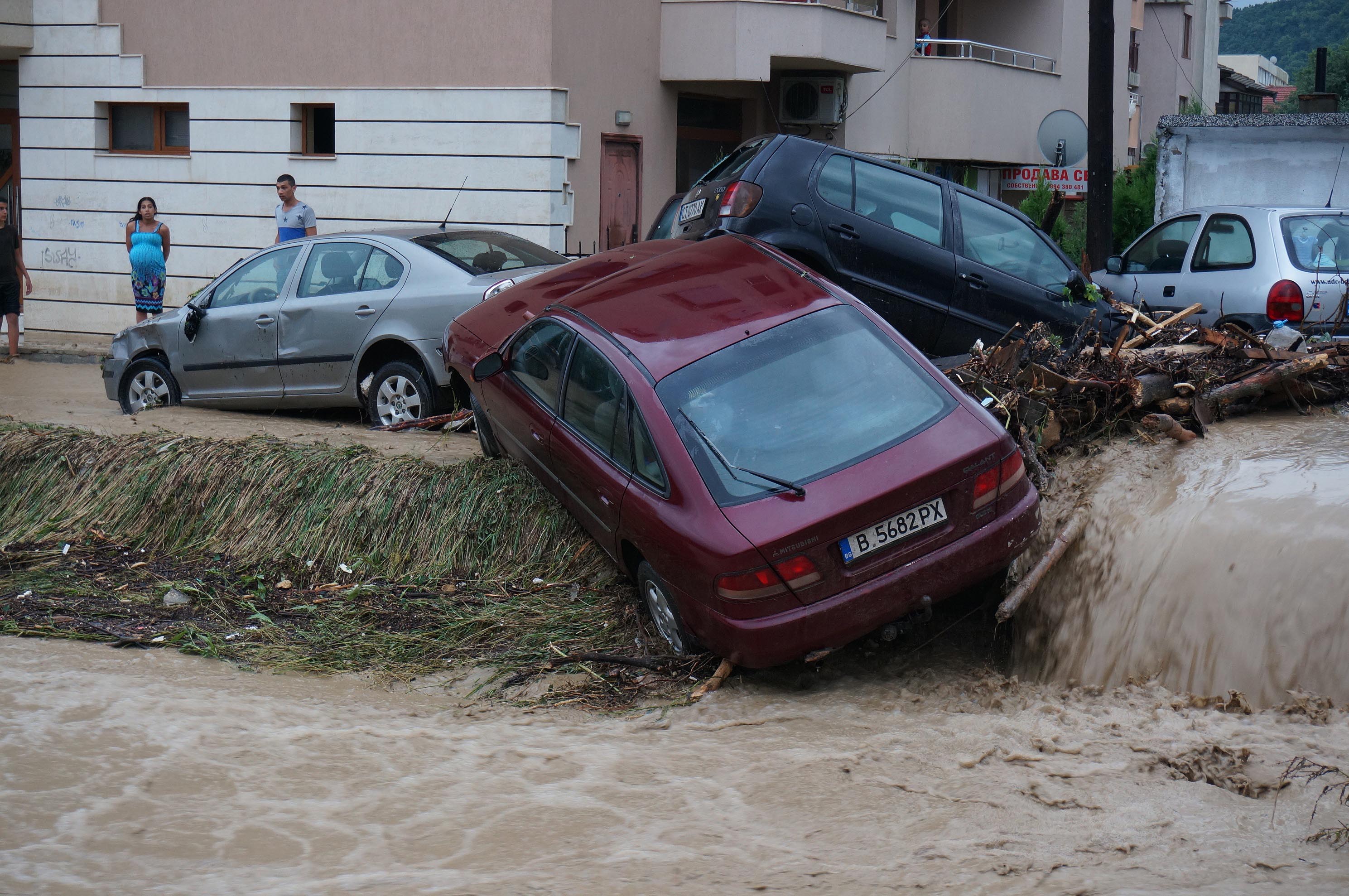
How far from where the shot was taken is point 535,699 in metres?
5.71

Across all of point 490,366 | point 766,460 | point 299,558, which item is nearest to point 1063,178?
point 490,366

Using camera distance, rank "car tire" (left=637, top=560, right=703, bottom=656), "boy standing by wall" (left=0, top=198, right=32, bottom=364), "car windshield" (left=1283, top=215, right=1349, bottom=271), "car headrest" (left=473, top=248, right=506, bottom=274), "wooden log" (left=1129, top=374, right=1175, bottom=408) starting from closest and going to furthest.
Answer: "car tire" (left=637, top=560, right=703, bottom=656) → "wooden log" (left=1129, top=374, right=1175, bottom=408) → "car windshield" (left=1283, top=215, right=1349, bottom=271) → "car headrest" (left=473, top=248, right=506, bottom=274) → "boy standing by wall" (left=0, top=198, right=32, bottom=364)

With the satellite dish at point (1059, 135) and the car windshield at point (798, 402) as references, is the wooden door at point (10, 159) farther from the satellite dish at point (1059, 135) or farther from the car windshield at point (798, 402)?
the car windshield at point (798, 402)

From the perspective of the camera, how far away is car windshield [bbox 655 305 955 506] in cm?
537

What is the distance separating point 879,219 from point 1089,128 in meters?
7.17

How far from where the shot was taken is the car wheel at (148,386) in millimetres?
10672

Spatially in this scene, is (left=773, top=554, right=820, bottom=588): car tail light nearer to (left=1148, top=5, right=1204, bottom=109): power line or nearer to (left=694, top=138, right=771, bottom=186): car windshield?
(left=694, top=138, right=771, bottom=186): car windshield

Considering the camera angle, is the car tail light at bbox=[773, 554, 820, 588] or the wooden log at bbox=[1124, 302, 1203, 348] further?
the wooden log at bbox=[1124, 302, 1203, 348]

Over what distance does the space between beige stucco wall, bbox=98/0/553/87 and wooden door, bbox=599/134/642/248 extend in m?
1.83

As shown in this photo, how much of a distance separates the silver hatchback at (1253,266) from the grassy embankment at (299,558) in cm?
486

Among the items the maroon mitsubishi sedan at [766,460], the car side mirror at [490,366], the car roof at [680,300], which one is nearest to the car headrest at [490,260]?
the car roof at [680,300]

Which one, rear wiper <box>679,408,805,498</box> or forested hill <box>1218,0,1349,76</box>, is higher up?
forested hill <box>1218,0,1349,76</box>

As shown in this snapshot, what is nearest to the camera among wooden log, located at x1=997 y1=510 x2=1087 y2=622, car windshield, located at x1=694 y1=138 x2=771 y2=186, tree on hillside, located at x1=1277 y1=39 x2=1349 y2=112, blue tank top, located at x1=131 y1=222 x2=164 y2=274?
wooden log, located at x1=997 y1=510 x2=1087 y2=622

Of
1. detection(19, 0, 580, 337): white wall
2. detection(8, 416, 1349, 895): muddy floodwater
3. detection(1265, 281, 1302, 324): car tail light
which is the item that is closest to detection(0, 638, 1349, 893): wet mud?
detection(8, 416, 1349, 895): muddy floodwater
